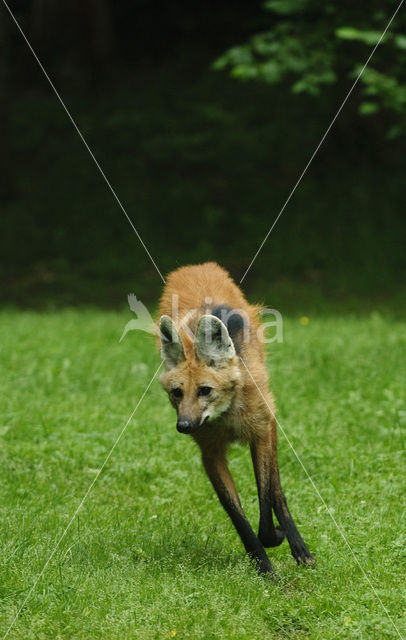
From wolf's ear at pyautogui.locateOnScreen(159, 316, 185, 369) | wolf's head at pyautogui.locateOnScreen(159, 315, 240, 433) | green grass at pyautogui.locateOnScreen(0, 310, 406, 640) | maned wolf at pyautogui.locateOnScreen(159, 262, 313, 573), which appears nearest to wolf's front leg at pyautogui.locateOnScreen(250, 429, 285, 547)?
maned wolf at pyautogui.locateOnScreen(159, 262, 313, 573)

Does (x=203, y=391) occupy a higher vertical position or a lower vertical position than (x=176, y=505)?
higher

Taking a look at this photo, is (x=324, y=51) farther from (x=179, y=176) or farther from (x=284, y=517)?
(x=284, y=517)

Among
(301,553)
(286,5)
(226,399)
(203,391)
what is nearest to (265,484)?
(301,553)

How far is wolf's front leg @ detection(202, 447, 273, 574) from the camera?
4172 millimetres

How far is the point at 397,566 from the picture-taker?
13.5 feet

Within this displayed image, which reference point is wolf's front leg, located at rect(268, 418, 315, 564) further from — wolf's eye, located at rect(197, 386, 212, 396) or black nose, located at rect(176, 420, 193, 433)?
black nose, located at rect(176, 420, 193, 433)

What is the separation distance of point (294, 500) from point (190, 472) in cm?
75

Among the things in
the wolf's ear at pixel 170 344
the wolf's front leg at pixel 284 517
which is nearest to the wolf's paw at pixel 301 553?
the wolf's front leg at pixel 284 517

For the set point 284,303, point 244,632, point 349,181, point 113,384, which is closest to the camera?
point 244,632

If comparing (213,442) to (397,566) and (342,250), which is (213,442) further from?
(342,250)

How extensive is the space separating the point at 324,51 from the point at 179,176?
603cm

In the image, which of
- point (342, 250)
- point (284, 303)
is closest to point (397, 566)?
point (284, 303)

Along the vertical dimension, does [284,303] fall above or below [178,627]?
below

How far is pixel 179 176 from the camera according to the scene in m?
17.7
